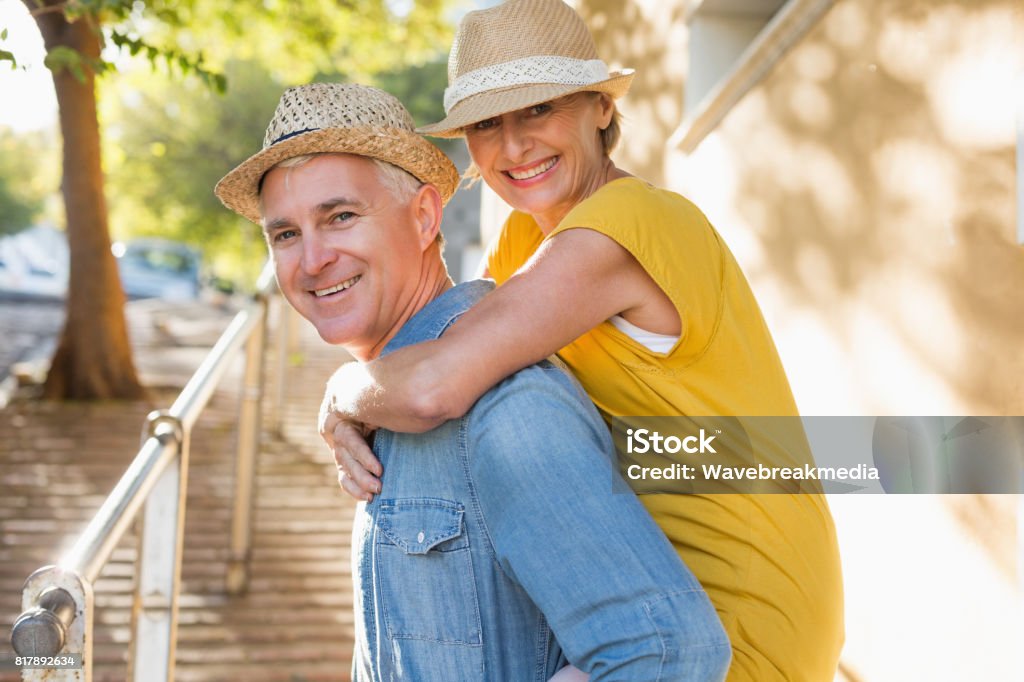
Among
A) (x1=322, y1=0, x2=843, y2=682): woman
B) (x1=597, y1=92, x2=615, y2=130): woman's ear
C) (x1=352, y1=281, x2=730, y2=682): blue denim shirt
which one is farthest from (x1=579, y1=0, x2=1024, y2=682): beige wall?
(x1=352, y1=281, x2=730, y2=682): blue denim shirt

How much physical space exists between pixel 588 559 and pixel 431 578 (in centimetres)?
29

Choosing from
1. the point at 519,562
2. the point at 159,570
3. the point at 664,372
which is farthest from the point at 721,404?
the point at 159,570

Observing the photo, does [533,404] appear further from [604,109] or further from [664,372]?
[604,109]

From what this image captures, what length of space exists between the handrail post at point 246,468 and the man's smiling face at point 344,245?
3591 millimetres

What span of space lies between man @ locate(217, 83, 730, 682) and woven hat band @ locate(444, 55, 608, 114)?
0.35 meters

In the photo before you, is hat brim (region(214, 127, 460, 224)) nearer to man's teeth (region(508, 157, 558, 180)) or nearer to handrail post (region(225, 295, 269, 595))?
man's teeth (region(508, 157, 558, 180))

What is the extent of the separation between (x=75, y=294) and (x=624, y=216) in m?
9.18

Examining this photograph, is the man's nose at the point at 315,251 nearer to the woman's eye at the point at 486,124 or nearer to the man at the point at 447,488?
the man at the point at 447,488

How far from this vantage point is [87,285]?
32.3 ft

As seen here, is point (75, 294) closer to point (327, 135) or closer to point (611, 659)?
point (327, 135)

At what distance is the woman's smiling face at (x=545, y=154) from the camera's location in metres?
2.37

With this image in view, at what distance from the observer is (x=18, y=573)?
5680 millimetres

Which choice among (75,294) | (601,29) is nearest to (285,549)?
(601,29)

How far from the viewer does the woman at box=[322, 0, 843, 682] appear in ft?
5.23
